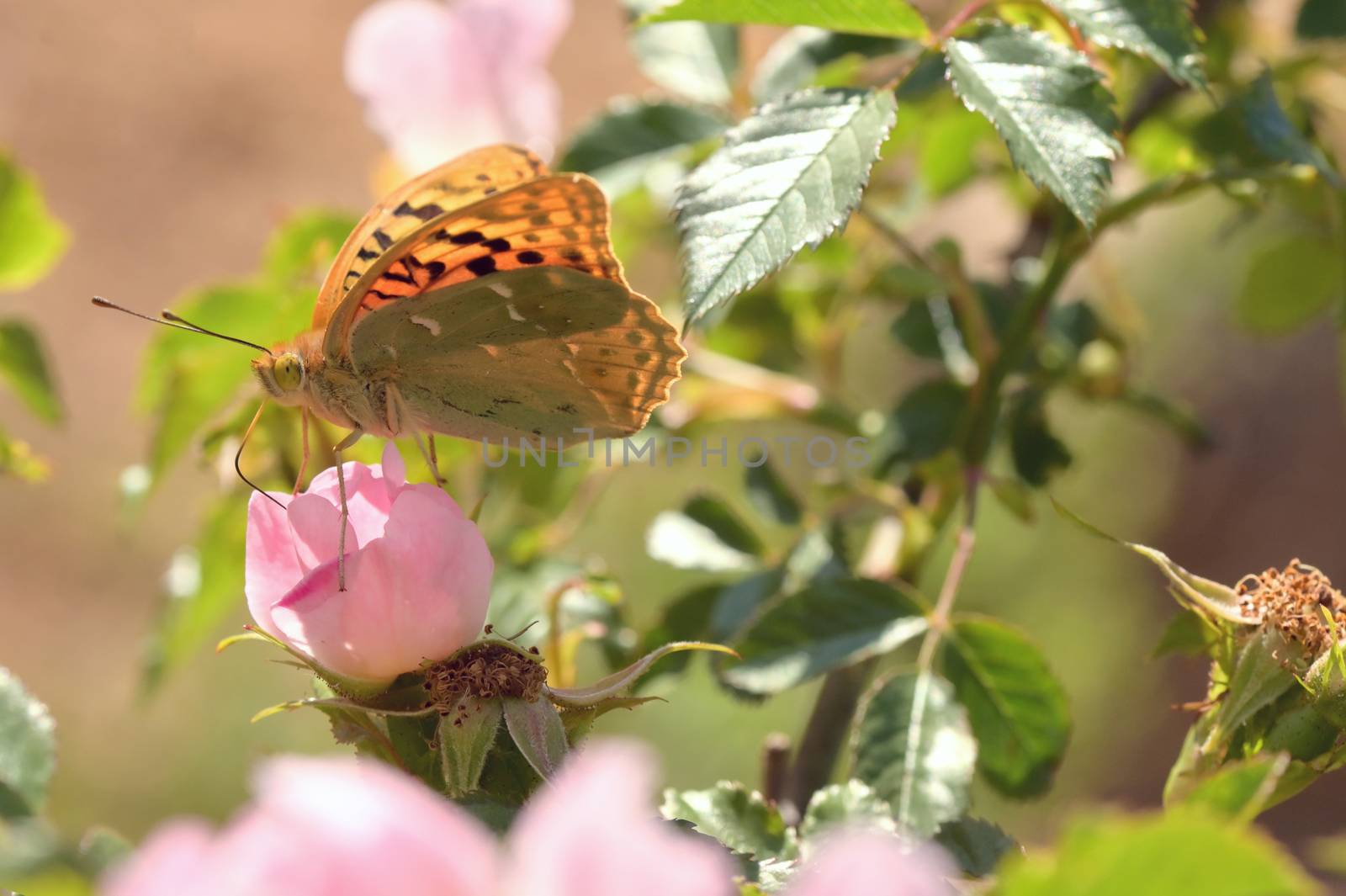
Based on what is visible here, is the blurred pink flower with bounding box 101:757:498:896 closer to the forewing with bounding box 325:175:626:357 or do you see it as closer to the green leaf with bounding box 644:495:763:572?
the forewing with bounding box 325:175:626:357

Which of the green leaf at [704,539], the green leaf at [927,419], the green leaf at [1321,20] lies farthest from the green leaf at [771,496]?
the green leaf at [1321,20]

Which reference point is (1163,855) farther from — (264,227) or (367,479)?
(264,227)

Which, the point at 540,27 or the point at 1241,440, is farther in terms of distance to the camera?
the point at 1241,440

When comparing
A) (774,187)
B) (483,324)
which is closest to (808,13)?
(774,187)

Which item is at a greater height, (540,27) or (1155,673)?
(540,27)

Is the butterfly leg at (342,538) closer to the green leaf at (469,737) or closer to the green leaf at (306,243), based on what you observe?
the green leaf at (469,737)

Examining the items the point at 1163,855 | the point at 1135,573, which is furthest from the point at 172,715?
the point at 1163,855

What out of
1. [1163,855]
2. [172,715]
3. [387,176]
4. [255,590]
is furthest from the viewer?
[172,715]
